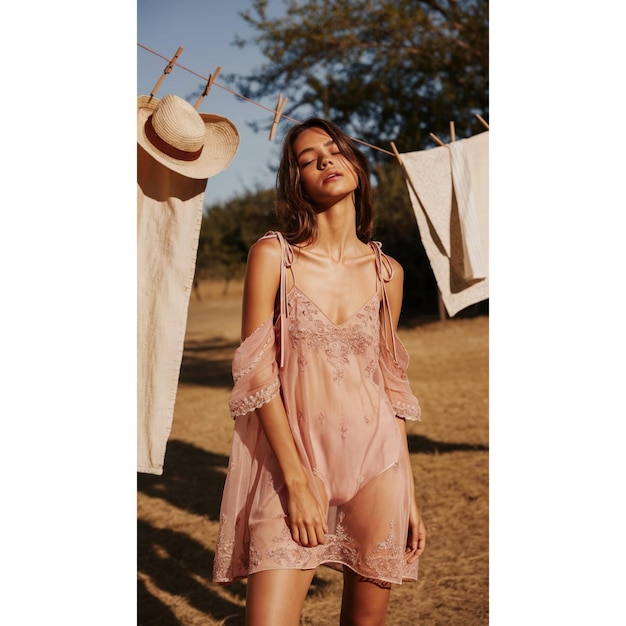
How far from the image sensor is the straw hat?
5.88 feet

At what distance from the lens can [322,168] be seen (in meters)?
1.56

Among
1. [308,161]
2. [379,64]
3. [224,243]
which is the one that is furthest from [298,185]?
[224,243]

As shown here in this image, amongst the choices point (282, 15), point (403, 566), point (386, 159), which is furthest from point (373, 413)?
point (386, 159)

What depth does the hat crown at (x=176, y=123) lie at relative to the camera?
1790 mm

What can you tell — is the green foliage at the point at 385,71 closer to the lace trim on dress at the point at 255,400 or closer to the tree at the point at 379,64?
the tree at the point at 379,64

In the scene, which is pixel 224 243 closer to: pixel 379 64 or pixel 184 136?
pixel 379 64

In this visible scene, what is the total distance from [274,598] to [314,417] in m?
0.33

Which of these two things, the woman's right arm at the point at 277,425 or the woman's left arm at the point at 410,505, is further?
the woman's left arm at the point at 410,505

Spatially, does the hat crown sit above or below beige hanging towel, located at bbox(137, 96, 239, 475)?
above

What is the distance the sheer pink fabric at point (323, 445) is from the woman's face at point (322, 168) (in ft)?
0.45

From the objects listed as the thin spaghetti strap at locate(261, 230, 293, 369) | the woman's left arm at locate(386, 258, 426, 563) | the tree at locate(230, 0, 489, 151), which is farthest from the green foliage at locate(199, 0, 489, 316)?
the thin spaghetti strap at locate(261, 230, 293, 369)

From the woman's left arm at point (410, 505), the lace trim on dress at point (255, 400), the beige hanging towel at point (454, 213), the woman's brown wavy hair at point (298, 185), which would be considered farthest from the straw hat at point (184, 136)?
the beige hanging towel at point (454, 213)

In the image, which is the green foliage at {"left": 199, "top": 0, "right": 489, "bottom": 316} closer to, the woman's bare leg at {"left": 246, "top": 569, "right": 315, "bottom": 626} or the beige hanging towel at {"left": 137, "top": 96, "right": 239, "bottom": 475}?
the beige hanging towel at {"left": 137, "top": 96, "right": 239, "bottom": 475}
